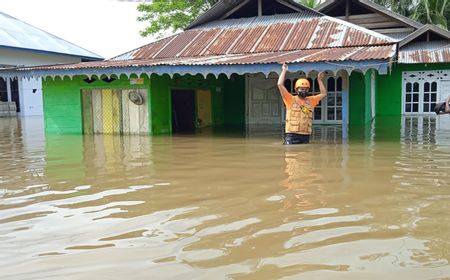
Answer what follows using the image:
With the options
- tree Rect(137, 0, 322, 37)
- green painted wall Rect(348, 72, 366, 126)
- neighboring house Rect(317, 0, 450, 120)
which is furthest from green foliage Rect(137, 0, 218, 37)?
green painted wall Rect(348, 72, 366, 126)

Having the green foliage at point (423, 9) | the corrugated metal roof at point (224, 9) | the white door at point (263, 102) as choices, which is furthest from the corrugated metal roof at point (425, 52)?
the white door at point (263, 102)

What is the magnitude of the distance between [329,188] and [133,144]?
6.47 m

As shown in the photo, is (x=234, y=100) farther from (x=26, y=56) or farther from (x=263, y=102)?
(x=26, y=56)

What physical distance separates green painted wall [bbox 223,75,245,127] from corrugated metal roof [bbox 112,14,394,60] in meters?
2.21

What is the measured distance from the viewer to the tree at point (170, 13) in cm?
2756

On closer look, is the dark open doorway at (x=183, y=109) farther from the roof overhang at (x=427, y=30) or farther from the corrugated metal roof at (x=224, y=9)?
the roof overhang at (x=427, y=30)

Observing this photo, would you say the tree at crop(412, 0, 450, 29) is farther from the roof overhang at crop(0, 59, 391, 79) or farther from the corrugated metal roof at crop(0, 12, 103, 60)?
the corrugated metal roof at crop(0, 12, 103, 60)

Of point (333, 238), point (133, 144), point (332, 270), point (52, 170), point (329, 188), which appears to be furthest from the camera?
point (133, 144)

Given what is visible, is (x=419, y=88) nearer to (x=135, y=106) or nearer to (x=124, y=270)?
(x=135, y=106)

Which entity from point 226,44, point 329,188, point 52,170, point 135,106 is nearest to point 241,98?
point 226,44

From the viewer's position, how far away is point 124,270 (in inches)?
130

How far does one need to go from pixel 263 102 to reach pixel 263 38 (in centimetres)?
323

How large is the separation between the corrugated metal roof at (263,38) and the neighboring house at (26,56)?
38.0 feet

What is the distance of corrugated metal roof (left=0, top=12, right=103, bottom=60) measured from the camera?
2544 cm
